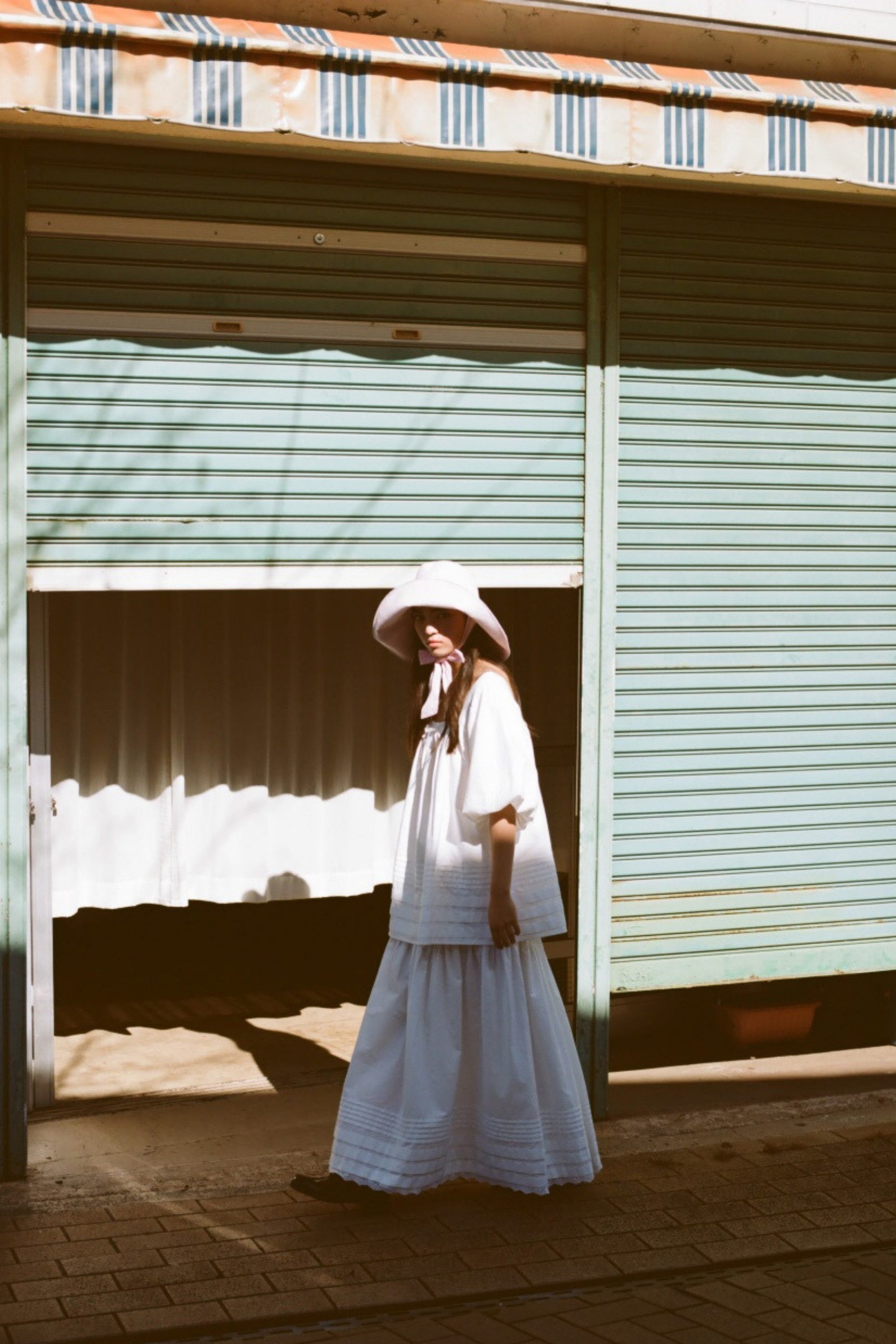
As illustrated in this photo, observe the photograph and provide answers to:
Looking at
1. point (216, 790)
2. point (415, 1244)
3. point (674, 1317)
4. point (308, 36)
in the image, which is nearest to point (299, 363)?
point (308, 36)

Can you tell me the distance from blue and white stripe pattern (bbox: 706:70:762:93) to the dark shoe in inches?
150

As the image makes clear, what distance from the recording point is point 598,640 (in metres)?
5.92

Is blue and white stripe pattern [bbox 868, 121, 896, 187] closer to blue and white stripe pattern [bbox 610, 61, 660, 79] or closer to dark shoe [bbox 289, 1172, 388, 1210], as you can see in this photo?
blue and white stripe pattern [bbox 610, 61, 660, 79]

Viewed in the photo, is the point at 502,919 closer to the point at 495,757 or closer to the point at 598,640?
the point at 495,757

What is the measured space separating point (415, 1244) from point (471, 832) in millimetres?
1219

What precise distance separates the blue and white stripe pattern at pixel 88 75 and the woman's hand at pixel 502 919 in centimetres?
261

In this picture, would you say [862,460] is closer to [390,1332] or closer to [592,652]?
[592,652]

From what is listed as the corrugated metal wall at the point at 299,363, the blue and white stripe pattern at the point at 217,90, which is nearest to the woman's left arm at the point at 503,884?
the corrugated metal wall at the point at 299,363

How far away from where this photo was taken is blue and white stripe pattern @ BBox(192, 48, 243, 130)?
4.86m

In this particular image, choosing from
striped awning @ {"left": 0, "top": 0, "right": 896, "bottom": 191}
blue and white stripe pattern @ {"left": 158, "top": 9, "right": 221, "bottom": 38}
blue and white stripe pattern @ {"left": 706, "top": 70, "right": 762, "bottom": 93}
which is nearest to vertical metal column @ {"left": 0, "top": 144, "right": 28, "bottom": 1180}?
striped awning @ {"left": 0, "top": 0, "right": 896, "bottom": 191}

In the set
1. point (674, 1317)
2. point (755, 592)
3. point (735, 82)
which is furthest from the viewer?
point (755, 592)

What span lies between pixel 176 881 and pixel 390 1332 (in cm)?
321

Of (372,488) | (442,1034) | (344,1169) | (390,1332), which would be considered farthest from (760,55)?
(390,1332)

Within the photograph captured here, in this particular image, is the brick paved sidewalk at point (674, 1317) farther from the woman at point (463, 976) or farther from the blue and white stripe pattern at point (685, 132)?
the blue and white stripe pattern at point (685, 132)
